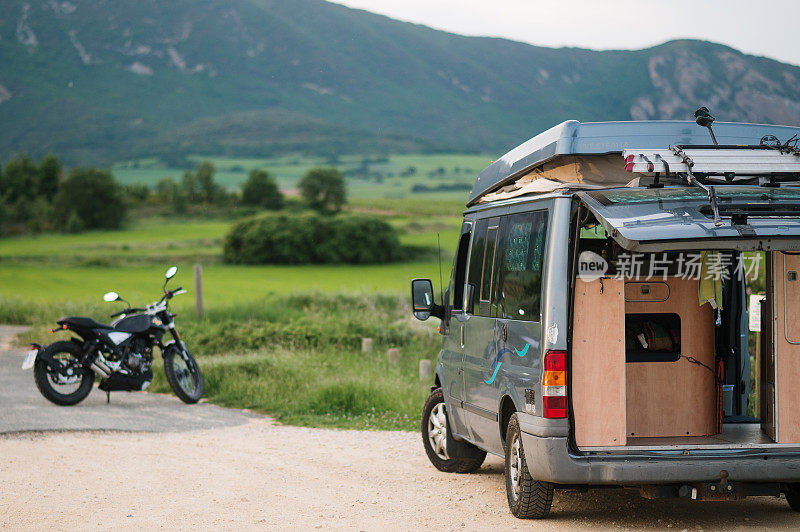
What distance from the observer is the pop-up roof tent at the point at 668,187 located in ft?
20.0

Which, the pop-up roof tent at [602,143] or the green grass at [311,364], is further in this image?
the green grass at [311,364]

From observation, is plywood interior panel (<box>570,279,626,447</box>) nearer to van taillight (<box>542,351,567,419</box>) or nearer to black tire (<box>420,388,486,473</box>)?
van taillight (<box>542,351,567,419</box>)

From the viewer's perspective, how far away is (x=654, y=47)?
16888 cm

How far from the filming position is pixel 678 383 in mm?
7820

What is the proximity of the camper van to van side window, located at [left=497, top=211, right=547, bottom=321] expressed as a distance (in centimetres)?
2

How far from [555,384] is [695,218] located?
1.30 m

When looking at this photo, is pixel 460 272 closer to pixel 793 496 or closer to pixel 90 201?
pixel 793 496

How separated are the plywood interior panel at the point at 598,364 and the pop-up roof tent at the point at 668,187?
56cm

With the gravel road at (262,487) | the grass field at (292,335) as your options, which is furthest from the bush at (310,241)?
the gravel road at (262,487)

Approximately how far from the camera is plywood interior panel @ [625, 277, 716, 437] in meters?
7.75

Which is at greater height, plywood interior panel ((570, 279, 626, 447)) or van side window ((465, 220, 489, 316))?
van side window ((465, 220, 489, 316))

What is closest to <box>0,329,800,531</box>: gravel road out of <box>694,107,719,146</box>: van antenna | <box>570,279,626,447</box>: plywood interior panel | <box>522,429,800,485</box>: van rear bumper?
<box>522,429,800,485</box>: van rear bumper

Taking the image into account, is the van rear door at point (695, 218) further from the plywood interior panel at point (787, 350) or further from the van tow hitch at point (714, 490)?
the van tow hitch at point (714, 490)

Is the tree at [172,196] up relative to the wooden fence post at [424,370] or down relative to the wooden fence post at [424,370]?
up
